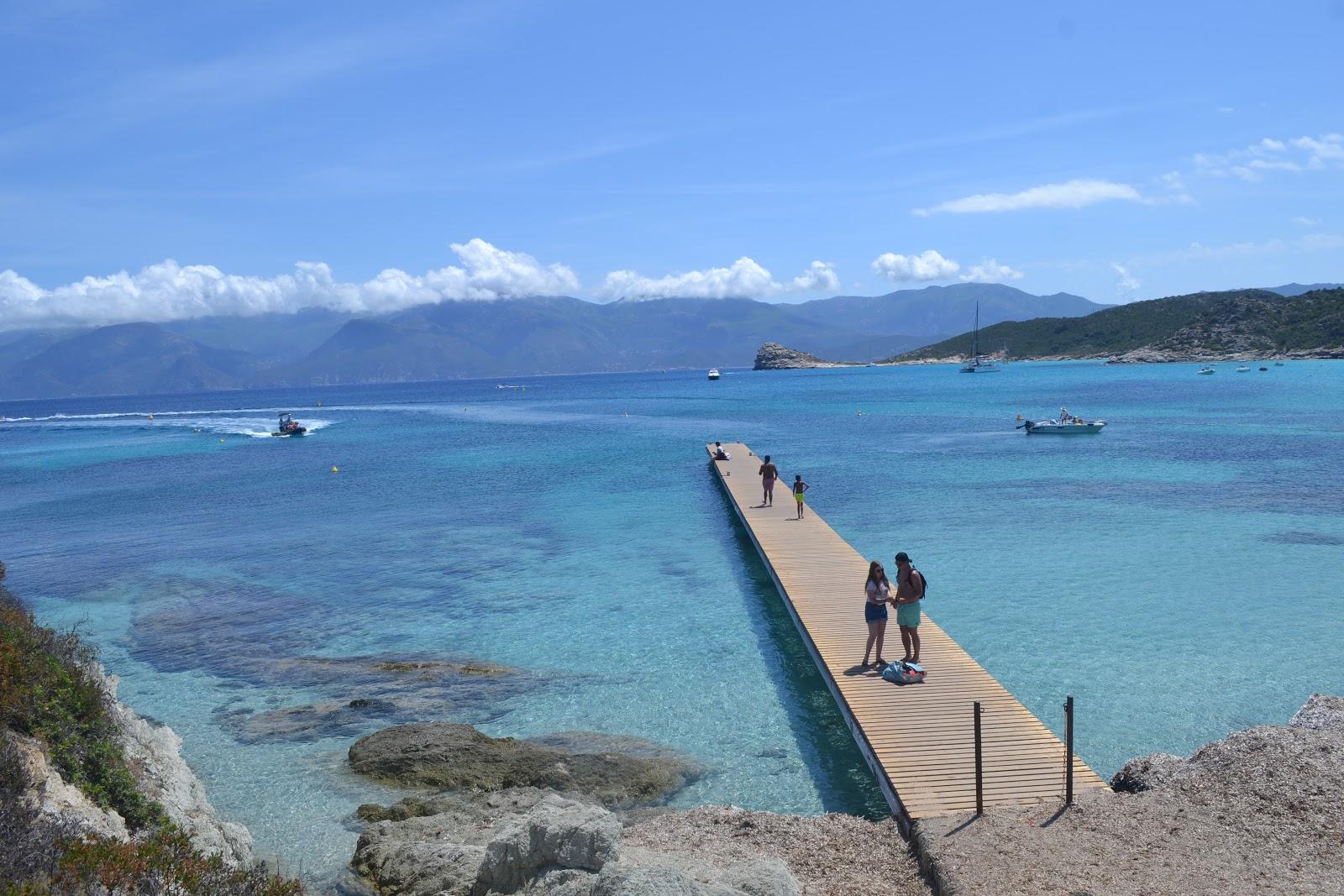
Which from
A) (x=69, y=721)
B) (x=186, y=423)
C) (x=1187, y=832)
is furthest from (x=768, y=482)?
(x=186, y=423)

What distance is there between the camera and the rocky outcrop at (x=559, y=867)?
705cm

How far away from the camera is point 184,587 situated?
904 inches

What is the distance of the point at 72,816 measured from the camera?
7539 mm

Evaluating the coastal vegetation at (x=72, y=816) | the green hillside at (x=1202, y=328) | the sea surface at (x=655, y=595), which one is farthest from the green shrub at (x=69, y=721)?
→ the green hillside at (x=1202, y=328)

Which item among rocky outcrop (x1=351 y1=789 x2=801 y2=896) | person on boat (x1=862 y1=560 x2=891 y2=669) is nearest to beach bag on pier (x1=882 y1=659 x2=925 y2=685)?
person on boat (x1=862 y1=560 x2=891 y2=669)

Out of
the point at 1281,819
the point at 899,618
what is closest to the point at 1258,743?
the point at 1281,819

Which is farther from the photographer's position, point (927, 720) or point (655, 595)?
point (655, 595)

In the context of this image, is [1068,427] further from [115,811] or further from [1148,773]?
[115,811]

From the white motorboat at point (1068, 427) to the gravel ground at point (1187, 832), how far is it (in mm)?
42514

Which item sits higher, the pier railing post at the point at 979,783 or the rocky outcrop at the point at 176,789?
the pier railing post at the point at 979,783

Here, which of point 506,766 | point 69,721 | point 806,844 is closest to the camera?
point 806,844

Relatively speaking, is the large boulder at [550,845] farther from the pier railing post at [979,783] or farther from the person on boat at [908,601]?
the person on boat at [908,601]

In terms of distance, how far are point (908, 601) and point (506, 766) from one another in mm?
5683

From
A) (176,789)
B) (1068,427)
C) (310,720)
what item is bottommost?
(310,720)
